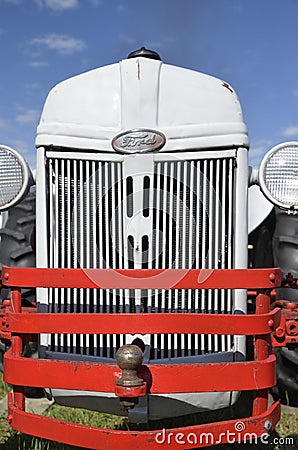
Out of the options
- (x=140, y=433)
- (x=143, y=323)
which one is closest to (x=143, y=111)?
(x=143, y=323)

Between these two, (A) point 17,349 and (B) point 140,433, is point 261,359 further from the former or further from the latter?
Answer: (A) point 17,349

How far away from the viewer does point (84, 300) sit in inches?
93.0

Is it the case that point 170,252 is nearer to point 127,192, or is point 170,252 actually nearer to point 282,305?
point 127,192

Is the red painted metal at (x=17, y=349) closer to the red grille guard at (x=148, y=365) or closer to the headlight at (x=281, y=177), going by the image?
the red grille guard at (x=148, y=365)

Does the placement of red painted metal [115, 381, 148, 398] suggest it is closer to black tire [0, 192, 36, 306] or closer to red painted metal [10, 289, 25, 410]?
red painted metal [10, 289, 25, 410]

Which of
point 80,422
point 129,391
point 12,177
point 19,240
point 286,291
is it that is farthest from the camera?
point 19,240

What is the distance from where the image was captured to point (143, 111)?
7.65 feet

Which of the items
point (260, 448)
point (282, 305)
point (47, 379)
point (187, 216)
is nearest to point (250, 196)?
point (282, 305)

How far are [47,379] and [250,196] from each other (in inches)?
61.4

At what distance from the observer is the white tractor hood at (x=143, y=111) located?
2.34 meters

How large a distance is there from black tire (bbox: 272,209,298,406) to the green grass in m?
0.14

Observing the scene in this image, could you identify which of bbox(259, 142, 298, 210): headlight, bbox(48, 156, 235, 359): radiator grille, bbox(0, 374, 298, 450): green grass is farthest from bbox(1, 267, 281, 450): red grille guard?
bbox(0, 374, 298, 450): green grass

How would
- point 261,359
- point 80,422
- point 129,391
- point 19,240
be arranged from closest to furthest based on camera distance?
point 129,391 < point 261,359 < point 80,422 < point 19,240

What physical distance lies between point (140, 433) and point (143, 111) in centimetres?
124
